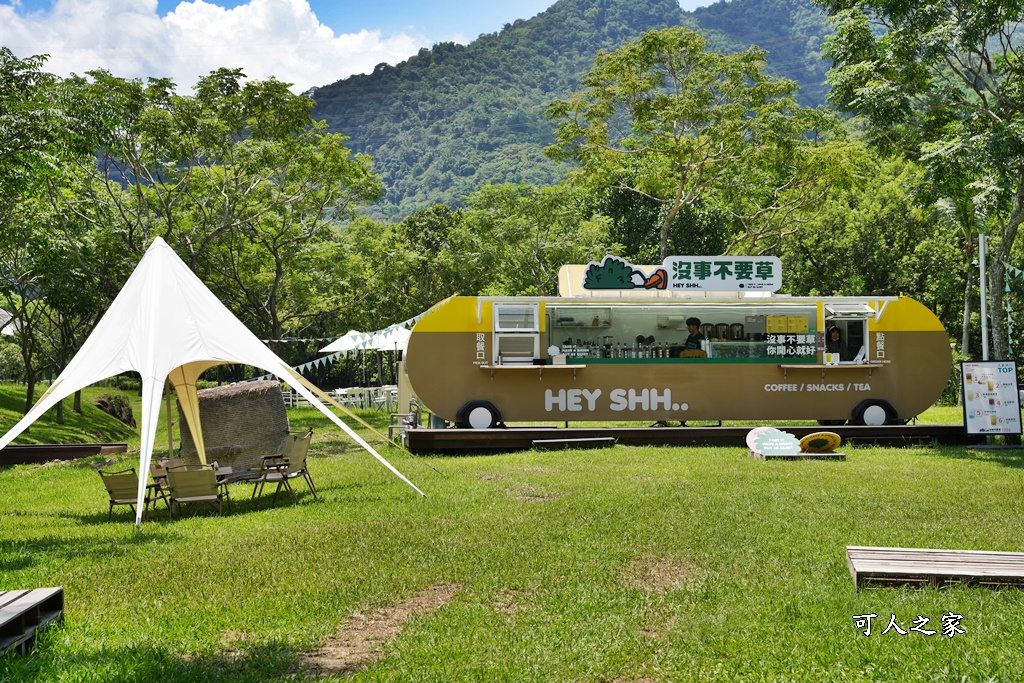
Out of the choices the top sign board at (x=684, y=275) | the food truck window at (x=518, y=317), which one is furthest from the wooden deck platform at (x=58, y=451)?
the top sign board at (x=684, y=275)

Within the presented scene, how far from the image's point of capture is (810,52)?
414 feet

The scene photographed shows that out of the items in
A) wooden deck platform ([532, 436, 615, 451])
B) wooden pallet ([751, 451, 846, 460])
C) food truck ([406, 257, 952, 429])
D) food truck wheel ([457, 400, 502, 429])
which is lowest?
wooden pallet ([751, 451, 846, 460])

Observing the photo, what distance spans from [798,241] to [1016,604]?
3120 centimetres

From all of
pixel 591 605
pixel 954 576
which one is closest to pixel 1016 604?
pixel 954 576

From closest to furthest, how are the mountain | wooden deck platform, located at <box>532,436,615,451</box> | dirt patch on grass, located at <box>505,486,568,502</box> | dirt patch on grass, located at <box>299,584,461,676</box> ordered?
dirt patch on grass, located at <box>299,584,461,676</box> < dirt patch on grass, located at <box>505,486,568,502</box> < wooden deck platform, located at <box>532,436,615,451</box> < the mountain

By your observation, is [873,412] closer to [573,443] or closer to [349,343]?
[573,443]

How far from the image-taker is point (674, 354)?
55.6ft

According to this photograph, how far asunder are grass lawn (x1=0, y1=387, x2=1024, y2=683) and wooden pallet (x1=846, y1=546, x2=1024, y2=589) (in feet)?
0.41

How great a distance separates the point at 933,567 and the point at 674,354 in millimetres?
10963

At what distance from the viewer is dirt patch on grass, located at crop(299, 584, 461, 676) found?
199 inches

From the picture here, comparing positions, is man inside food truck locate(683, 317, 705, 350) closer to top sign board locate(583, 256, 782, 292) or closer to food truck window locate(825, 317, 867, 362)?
top sign board locate(583, 256, 782, 292)

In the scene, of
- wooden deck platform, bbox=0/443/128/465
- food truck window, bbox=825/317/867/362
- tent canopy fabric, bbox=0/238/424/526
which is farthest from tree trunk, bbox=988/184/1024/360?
wooden deck platform, bbox=0/443/128/465

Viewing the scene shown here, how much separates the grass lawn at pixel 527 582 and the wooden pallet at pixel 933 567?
0.41 ft

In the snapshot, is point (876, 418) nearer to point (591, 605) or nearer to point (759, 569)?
point (759, 569)
